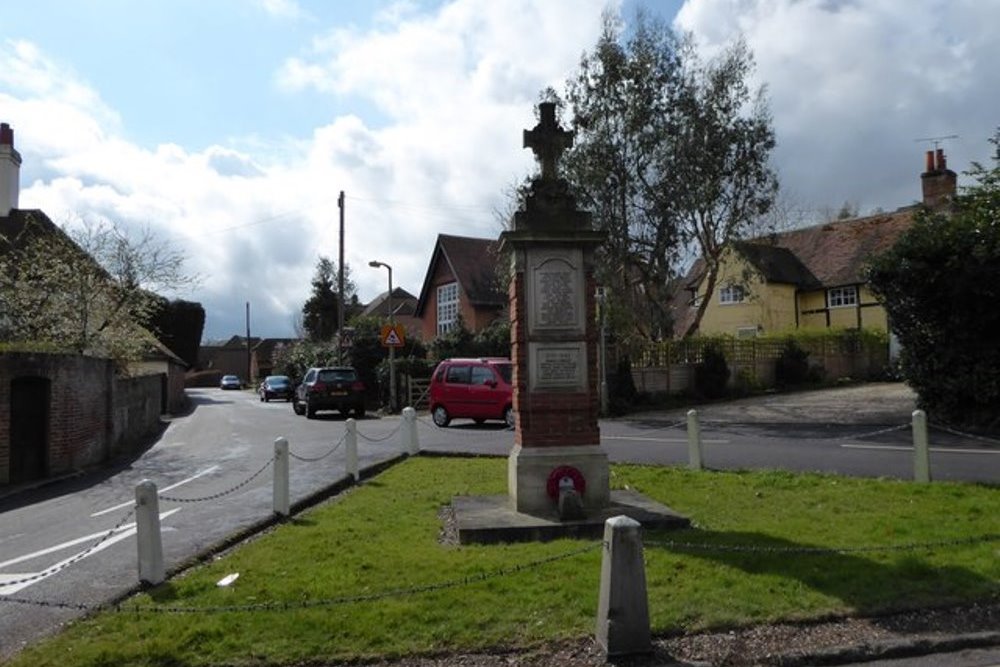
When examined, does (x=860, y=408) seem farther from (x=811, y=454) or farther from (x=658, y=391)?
(x=811, y=454)

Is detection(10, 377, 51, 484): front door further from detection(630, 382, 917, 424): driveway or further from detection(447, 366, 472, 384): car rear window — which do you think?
detection(630, 382, 917, 424): driveway

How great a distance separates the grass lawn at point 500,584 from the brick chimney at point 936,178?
97.1ft

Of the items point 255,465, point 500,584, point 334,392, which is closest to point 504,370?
point 334,392

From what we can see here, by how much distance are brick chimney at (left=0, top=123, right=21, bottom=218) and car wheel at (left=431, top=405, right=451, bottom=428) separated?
21411 mm

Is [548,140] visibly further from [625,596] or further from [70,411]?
[70,411]

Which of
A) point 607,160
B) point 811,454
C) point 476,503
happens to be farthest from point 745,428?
point 476,503

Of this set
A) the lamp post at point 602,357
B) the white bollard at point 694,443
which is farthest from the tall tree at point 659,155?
the white bollard at point 694,443

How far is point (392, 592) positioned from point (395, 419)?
22058 millimetres

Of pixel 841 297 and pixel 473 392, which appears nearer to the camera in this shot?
pixel 473 392

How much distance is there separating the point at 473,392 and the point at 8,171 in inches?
903

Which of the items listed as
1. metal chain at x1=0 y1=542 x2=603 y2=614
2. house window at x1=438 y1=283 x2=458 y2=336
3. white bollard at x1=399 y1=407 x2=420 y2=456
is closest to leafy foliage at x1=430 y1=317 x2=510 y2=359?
house window at x1=438 y1=283 x2=458 y2=336

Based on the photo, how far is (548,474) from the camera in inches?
337

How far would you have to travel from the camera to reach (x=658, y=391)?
29.3 meters

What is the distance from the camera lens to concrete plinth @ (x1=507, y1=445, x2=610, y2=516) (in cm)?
857
